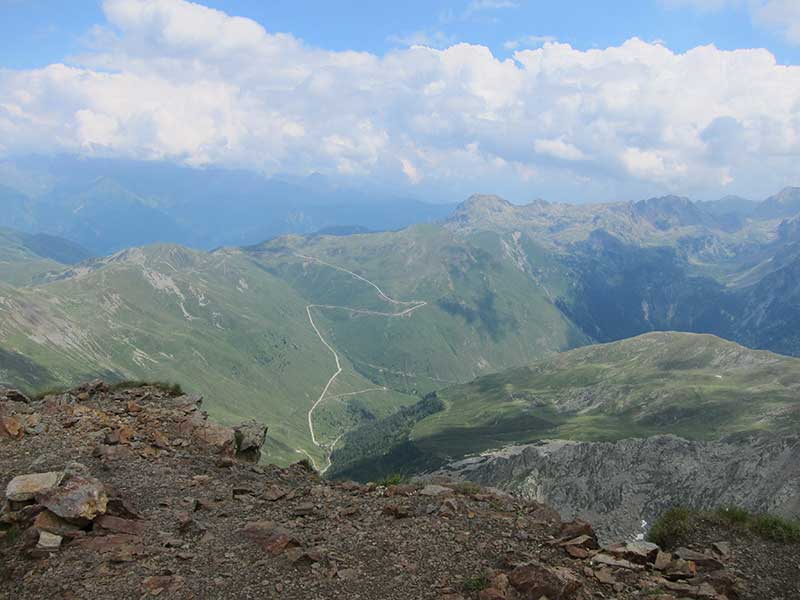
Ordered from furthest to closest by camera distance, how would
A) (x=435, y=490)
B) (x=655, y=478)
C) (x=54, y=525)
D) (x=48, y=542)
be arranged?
(x=655, y=478)
(x=435, y=490)
(x=54, y=525)
(x=48, y=542)

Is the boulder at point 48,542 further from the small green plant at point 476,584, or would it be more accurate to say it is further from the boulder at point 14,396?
the boulder at point 14,396

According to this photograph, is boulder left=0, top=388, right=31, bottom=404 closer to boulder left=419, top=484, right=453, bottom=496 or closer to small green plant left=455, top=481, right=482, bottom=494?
boulder left=419, top=484, right=453, bottom=496

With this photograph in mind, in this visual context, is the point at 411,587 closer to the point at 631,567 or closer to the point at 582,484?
the point at 631,567

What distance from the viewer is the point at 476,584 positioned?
52.3 feet

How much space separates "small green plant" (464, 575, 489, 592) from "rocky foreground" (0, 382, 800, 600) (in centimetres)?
4

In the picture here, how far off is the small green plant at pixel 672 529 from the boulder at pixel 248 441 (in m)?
19.4

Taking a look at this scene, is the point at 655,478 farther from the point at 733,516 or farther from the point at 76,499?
the point at 76,499

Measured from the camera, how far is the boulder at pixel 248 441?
30.3 metres

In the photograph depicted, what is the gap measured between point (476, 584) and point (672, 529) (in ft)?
33.5

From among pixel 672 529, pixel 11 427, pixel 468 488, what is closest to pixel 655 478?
pixel 672 529

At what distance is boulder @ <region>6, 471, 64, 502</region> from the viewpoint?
18.5 m

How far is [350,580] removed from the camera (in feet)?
53.8

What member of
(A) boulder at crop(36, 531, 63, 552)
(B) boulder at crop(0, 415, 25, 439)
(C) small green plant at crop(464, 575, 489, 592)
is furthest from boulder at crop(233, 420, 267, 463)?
(C) small green plant at crop(464, 575, 489, 592)

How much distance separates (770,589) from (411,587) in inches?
478
